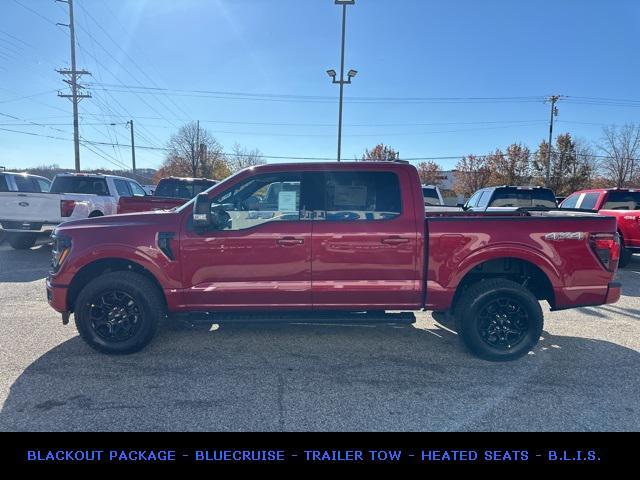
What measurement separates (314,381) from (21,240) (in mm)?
10204

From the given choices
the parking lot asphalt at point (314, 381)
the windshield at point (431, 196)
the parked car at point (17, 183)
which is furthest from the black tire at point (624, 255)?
the parked car at point (17, 183)

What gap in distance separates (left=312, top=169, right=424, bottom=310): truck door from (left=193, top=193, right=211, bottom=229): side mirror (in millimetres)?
1041

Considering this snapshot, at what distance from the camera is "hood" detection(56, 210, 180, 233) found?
364 centimetres

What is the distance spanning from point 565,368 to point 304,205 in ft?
10.1

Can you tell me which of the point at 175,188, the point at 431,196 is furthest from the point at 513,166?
the point at 175,188

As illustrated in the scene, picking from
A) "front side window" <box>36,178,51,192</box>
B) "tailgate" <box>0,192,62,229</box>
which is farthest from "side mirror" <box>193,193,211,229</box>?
"front side window" <box>36,178,51,192</box>

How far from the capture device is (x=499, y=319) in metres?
3.72

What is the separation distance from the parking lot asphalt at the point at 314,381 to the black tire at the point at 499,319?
0.17 meters

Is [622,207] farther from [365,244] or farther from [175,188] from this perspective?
[175,188]

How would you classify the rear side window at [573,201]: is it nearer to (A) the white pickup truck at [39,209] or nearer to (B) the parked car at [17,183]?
(A) the white pickup truck at [39,209]

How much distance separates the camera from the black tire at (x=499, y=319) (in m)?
3.63

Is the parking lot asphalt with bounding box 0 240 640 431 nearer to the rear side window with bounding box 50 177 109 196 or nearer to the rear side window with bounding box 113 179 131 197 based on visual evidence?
the rear side window with bounding box 50 177 109 196
